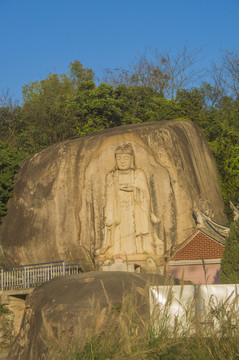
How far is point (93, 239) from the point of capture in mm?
20469

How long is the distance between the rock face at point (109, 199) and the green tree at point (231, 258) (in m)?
8.61

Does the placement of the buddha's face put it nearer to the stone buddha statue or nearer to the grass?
the stone buddha statue

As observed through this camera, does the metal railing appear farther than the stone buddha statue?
No

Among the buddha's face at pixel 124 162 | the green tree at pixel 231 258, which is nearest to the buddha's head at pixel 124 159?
the buddha's face at pixel 124 162

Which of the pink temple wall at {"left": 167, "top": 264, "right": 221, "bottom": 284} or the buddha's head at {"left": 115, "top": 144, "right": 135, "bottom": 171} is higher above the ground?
the buddha's head at {"left": 115, "top": 144, "right": 135, "bottom": 171}

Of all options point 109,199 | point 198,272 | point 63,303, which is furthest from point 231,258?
point 109,199

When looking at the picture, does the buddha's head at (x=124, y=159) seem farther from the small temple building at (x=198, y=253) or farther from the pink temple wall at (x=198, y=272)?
the pink temple wall at (x=198, y=272)

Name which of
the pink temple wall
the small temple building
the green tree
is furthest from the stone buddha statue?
the green tree

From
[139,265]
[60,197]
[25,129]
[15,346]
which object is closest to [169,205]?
[139,265]

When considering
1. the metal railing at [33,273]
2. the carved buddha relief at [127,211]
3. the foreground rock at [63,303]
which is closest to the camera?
the foreground rock at [63,303]

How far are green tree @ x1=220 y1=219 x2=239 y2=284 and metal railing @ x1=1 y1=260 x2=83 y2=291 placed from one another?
9133 mm

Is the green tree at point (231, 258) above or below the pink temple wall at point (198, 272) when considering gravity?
above

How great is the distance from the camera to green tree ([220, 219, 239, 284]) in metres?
10.6

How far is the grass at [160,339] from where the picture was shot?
19.1ft
